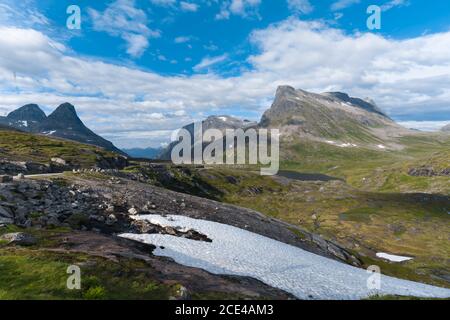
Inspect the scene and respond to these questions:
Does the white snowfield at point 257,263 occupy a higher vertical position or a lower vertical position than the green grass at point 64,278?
lower

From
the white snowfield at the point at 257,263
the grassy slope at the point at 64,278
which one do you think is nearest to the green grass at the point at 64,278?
the grassy slope at the point at 64,278

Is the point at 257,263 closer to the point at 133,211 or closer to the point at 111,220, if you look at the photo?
the point at 111,220

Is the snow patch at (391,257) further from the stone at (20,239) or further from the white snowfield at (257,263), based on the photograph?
the stone at (20,239)

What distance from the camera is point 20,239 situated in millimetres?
25453

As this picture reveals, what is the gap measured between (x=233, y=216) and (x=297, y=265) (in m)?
29.8

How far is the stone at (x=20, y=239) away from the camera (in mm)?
24977

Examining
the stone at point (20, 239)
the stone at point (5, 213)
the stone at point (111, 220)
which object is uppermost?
the stone at point (5, 213)

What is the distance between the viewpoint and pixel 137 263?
24984mm

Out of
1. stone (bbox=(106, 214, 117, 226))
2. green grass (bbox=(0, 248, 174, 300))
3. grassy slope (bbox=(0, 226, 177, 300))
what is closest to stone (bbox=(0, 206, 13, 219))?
grassy slope (bbox=(0, 226, 177, 300))

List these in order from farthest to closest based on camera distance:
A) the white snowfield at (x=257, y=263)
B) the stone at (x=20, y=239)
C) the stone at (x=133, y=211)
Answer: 1. the stone at (x=133, y=211)
2. the white snowfield at (x=257, y=263)
3. the stone at (x=20, y=239)

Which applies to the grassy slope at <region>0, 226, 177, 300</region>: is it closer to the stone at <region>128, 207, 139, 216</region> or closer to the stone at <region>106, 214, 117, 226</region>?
the stone at <region>106, 214, 117, 226</region>
